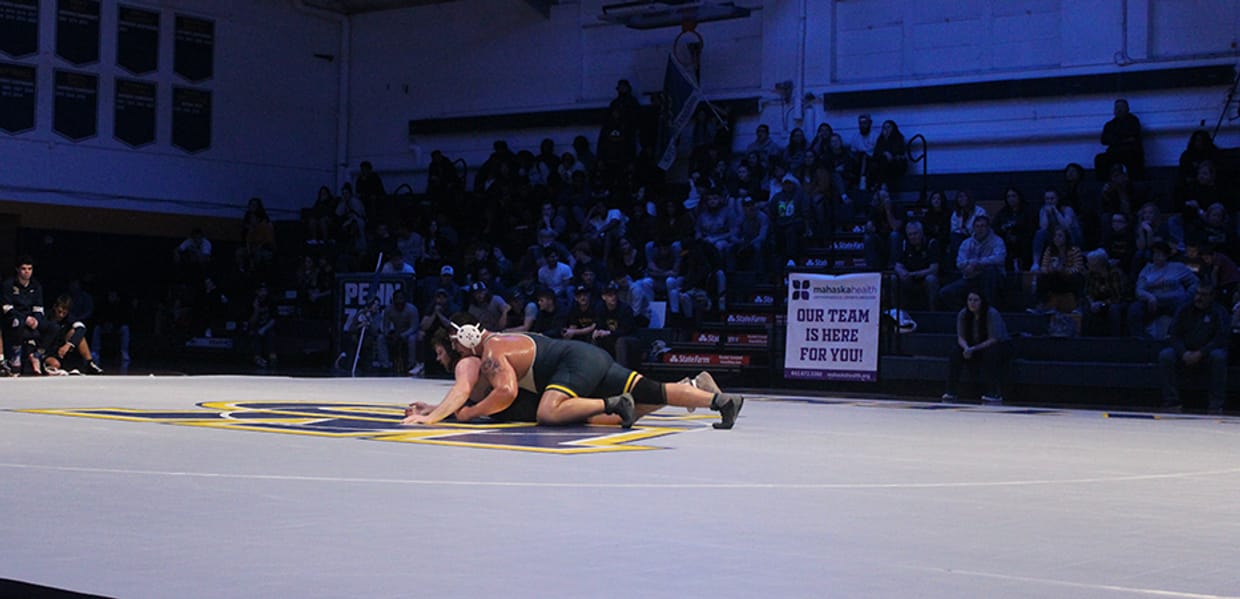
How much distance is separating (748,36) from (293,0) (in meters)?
9.45

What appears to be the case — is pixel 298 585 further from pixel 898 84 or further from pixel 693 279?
pixel 898 84

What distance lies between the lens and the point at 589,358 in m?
8.70

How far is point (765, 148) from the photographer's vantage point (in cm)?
2088

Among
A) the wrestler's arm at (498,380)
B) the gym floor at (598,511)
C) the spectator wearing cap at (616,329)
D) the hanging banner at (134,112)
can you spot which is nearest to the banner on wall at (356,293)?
the spectator wearing cap at (616,329)

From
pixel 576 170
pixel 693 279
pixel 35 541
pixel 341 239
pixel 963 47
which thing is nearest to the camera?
pixel 35 541

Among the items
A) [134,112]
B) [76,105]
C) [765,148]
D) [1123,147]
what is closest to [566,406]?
[1123,147]

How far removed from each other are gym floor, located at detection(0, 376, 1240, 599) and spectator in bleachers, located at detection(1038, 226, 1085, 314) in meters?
5.99

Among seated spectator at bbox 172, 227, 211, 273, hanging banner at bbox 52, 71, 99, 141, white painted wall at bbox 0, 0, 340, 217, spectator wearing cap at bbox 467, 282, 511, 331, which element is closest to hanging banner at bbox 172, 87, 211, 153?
white painted wall at bbox 0, 0, 340, 217

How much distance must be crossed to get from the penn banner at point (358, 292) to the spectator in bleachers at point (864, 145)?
6.41 m

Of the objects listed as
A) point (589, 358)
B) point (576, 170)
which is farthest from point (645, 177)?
point (589, 358)

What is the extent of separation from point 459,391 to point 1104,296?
8811 millimetres

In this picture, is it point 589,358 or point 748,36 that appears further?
point 748,36

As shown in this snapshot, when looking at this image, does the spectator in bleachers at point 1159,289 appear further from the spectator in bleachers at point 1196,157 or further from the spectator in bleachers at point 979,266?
the spectator in bleachers at point 1196,157

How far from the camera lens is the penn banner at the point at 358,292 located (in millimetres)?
18906
